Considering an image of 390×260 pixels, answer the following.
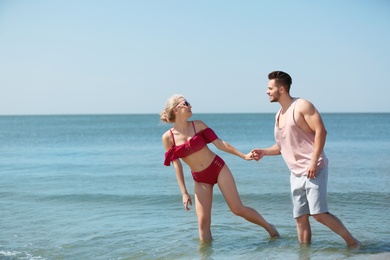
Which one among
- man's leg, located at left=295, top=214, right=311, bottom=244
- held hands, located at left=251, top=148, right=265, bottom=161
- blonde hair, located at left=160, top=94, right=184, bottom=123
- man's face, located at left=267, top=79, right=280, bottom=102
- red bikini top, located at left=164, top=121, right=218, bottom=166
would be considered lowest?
man's leg, located at left=295, top=214, right=311, bottom=244

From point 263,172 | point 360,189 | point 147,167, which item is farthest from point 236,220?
point 147,167

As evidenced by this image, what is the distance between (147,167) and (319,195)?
11684 mm

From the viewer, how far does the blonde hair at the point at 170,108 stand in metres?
6.27

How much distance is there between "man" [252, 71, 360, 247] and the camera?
5.48 meters

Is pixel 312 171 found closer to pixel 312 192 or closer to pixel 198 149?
pixel 312 192

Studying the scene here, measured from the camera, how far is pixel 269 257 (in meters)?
6.13

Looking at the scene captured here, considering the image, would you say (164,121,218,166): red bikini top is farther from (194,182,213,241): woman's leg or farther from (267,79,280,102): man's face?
(267,79,280,102): man's face

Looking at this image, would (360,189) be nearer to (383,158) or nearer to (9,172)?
(383,158)

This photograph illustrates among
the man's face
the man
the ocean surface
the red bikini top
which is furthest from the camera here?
the ocean surface

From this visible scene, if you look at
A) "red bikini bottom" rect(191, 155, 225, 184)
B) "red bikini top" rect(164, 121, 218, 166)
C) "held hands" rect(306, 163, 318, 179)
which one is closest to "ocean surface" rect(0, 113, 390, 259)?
"red bikini top" rect(164, 121, 218, 166)

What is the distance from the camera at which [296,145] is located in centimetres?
568

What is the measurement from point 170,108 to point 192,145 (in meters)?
0.54

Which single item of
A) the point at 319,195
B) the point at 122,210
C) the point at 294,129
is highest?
the point at 294,129

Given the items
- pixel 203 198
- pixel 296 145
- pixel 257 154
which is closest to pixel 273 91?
pixel 296 145
